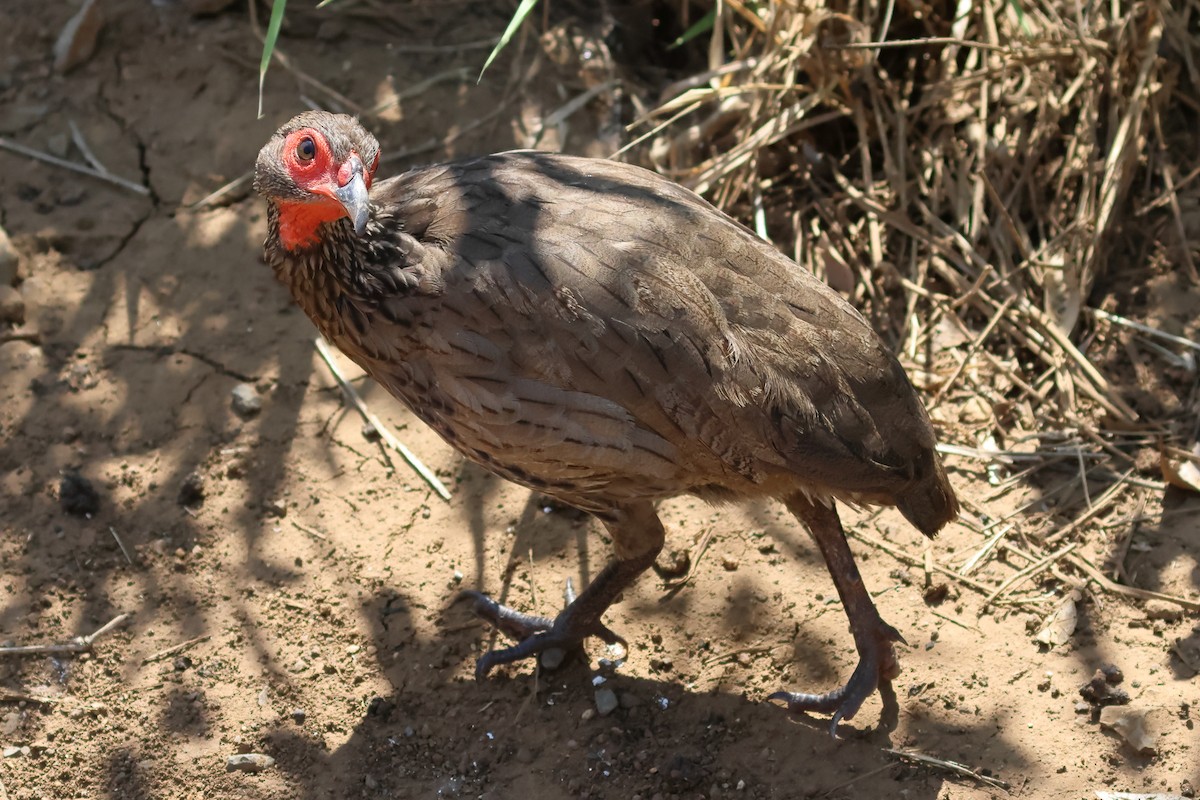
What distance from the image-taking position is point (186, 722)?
3834 millimetres

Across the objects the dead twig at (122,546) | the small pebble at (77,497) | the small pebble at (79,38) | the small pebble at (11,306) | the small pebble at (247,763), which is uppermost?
the small pebble at (79,38)

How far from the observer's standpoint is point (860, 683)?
3738mm

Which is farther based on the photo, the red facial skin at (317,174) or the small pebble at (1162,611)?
the small pebble at (1162,611)

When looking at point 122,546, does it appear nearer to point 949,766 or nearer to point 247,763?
point 247,763

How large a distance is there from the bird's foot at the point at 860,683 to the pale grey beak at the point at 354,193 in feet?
6.29

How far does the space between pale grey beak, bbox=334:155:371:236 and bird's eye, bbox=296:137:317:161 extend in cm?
8

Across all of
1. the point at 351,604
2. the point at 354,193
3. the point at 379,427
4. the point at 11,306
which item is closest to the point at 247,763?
the point at 351,604

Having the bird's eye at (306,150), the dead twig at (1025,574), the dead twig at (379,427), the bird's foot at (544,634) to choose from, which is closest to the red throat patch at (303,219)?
the bird's eye at (306,150)

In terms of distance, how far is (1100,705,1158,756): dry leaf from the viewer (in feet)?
11.6

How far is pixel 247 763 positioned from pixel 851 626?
1.90 m

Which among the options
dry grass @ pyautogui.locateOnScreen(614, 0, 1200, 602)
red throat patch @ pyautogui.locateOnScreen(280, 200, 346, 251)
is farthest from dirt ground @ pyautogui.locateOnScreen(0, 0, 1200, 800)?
red throat patch @ pyautogui.locateOnScreen(280, 200, 346, 251)

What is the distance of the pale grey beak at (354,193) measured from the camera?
126 inches

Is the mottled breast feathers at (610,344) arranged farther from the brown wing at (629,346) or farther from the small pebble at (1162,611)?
the small pebble at (1162,611)

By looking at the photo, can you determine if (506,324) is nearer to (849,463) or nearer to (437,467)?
(849,463)
